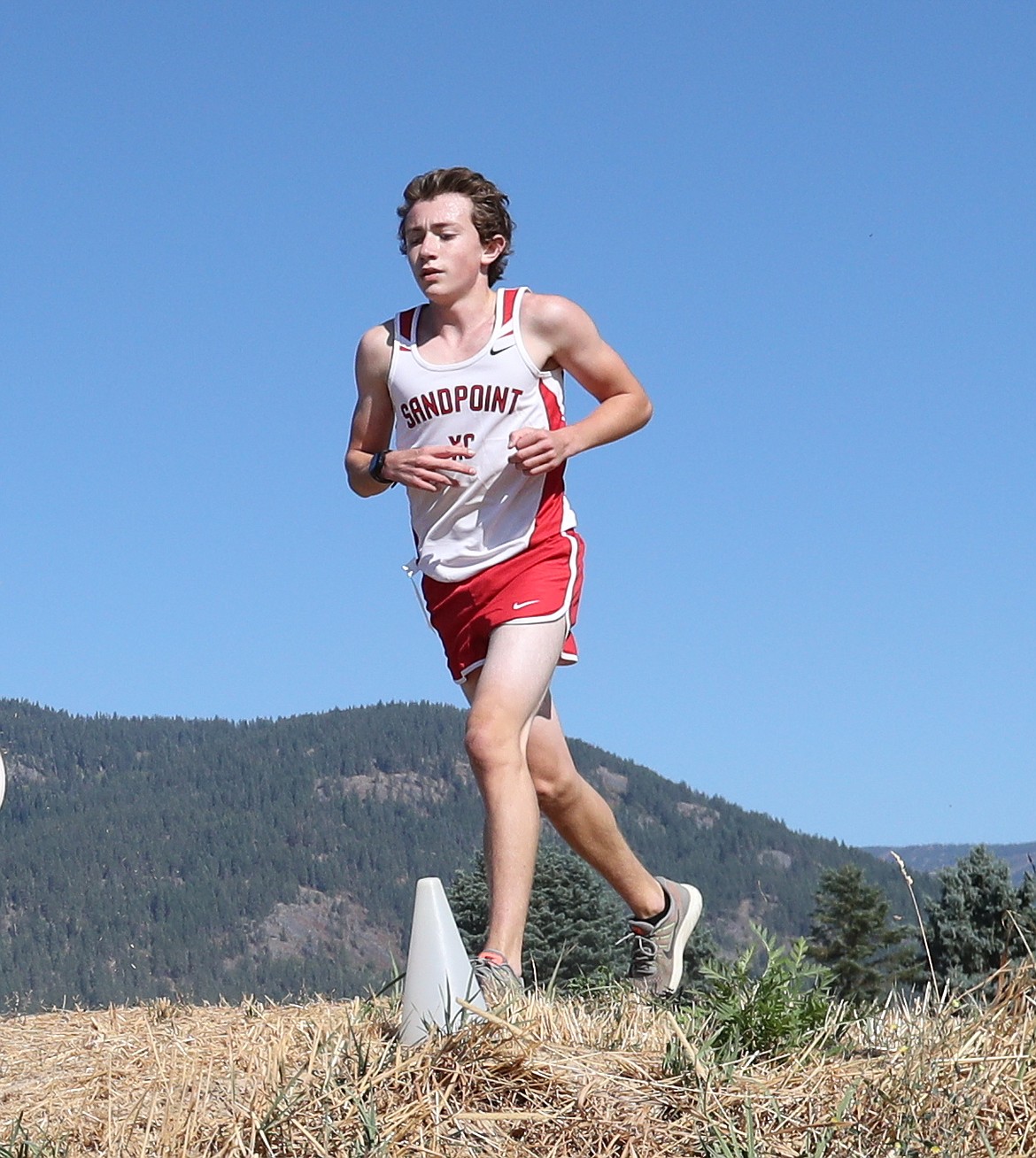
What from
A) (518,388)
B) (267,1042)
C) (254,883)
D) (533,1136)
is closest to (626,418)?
(518,388)

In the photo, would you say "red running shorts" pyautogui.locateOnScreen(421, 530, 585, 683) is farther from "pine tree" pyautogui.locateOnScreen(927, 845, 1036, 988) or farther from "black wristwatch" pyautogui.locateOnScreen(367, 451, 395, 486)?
"pine tree" pyautogui.locateOnScreen(927, 845, 1036, 988)

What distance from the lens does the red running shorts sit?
17.2ft

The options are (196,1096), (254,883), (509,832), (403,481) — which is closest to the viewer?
(196,1096)

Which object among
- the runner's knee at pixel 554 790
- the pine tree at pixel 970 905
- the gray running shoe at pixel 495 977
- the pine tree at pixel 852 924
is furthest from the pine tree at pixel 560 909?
the gray running shoe at pixel 495 977

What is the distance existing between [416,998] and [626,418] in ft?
8.39

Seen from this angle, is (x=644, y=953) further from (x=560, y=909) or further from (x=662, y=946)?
(x=560, y=909)

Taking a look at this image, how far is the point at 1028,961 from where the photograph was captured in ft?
12.3

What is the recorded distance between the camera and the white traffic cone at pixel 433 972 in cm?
368

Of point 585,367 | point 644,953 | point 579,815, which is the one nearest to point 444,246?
point 585,367

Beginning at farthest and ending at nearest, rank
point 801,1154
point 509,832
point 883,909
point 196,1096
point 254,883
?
point 254,883
point 883,909
point 509,832
point 196,1096
point 801,1154

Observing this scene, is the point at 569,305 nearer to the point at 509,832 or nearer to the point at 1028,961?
the point at 509,832

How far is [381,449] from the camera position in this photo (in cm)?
578

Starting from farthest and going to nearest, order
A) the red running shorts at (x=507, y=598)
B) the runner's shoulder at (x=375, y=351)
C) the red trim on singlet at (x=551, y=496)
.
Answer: the runner's shoulder at (x=375, y=351) < the red trim on singlet at (x=551, y=496) < the red running shorts at (x=507, y=598)

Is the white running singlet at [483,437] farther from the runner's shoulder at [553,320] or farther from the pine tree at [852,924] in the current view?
the pine tree at [852,924]
